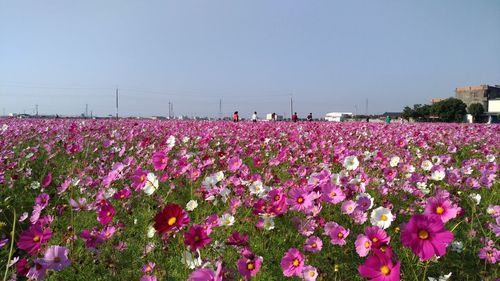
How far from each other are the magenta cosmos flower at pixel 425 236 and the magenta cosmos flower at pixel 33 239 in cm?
124

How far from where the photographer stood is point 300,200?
196 centimetres

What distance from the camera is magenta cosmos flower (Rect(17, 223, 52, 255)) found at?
1.34 metres

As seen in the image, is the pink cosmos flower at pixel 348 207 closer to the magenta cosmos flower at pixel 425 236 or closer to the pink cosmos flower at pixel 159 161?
the magenta cosmos flower at pixel 425 236

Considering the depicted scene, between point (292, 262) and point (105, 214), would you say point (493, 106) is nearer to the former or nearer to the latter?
point (292, 262)

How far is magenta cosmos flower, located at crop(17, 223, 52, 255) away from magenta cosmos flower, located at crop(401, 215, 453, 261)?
4.06 feet

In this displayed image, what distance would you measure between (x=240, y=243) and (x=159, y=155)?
132 centimetres

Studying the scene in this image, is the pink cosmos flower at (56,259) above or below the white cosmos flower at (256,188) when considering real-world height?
below

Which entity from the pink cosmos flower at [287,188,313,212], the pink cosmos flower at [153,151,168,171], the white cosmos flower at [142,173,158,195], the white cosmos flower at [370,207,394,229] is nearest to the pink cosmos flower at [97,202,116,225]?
the white cosmos flower at [142,173,158,195]

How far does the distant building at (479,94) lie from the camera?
275ft

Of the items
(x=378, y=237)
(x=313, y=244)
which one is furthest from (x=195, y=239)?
(x=313, y=244)

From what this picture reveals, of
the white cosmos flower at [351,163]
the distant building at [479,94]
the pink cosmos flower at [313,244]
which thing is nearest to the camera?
the pink cosmos flower at [313,244]

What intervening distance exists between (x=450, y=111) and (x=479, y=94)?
35.8 meters

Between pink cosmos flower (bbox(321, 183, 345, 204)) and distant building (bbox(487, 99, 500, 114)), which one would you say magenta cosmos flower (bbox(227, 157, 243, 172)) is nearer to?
pink cosmos flower (bbox(321, 183, 345, 204))

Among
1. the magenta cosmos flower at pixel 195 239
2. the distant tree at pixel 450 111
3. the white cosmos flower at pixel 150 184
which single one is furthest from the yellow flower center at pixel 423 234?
the distant tree at pixel 450 111
